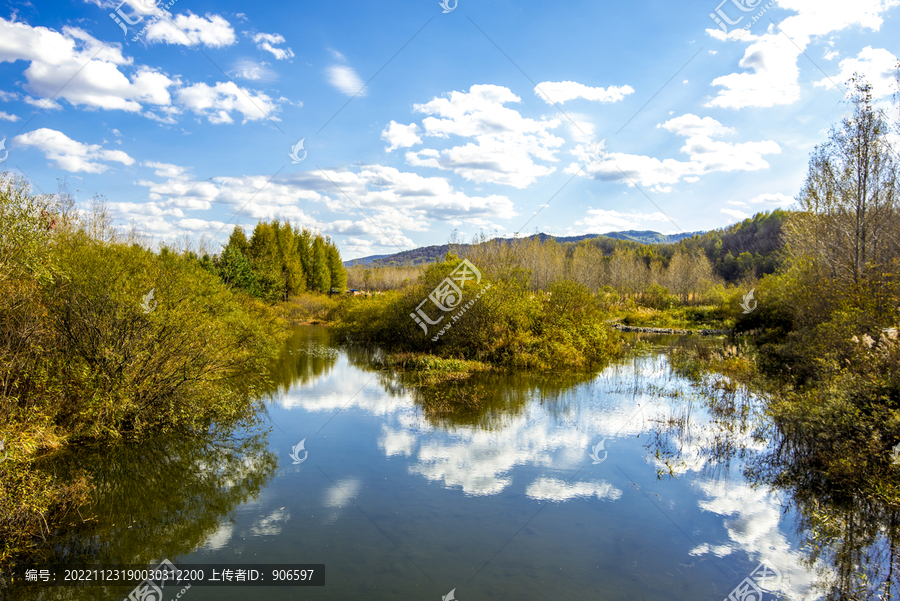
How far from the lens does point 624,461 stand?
1077 cm

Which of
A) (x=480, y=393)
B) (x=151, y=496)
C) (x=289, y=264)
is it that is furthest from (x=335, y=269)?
(x=151, y=496)

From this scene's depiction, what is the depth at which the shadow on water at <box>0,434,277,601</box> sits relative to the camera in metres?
6.82

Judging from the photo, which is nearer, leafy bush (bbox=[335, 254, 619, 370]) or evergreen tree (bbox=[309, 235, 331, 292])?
leafy bush (bbox=[335, 254, 619, 370])

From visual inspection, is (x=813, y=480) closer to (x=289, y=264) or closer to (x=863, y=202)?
(x=863, y=202)

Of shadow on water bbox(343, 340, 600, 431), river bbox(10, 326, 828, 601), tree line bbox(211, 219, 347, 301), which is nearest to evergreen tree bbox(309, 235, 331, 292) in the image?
tree line bbox(211, 219, 347, 301)

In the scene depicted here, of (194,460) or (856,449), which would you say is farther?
(194,460)

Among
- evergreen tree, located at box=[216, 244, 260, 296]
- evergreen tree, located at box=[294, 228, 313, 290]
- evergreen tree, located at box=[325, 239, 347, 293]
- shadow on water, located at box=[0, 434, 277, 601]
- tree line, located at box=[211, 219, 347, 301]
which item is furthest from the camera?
evergreen tree, located at box=[325, 239, 347, 293]

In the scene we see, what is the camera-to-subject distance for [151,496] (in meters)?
8.91

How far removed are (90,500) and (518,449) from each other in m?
8.41

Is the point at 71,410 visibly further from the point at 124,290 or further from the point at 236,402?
the point at 236,402

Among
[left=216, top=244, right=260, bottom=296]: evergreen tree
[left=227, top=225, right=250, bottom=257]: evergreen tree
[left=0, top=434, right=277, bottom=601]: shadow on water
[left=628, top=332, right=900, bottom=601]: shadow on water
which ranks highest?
[left=227, top=225, right=250, bottom=257]: evergreen tree

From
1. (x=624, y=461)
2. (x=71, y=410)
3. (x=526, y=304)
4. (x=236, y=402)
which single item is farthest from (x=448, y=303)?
(x=71, y=410)

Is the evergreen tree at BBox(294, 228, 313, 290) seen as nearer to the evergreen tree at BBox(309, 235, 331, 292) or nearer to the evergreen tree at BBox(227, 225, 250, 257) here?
the evergreen tree at BBox(309, 235, 331, 292)

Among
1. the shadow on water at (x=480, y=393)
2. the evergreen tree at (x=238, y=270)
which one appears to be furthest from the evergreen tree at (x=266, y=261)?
the shadow on water at (x=480, y=393)
